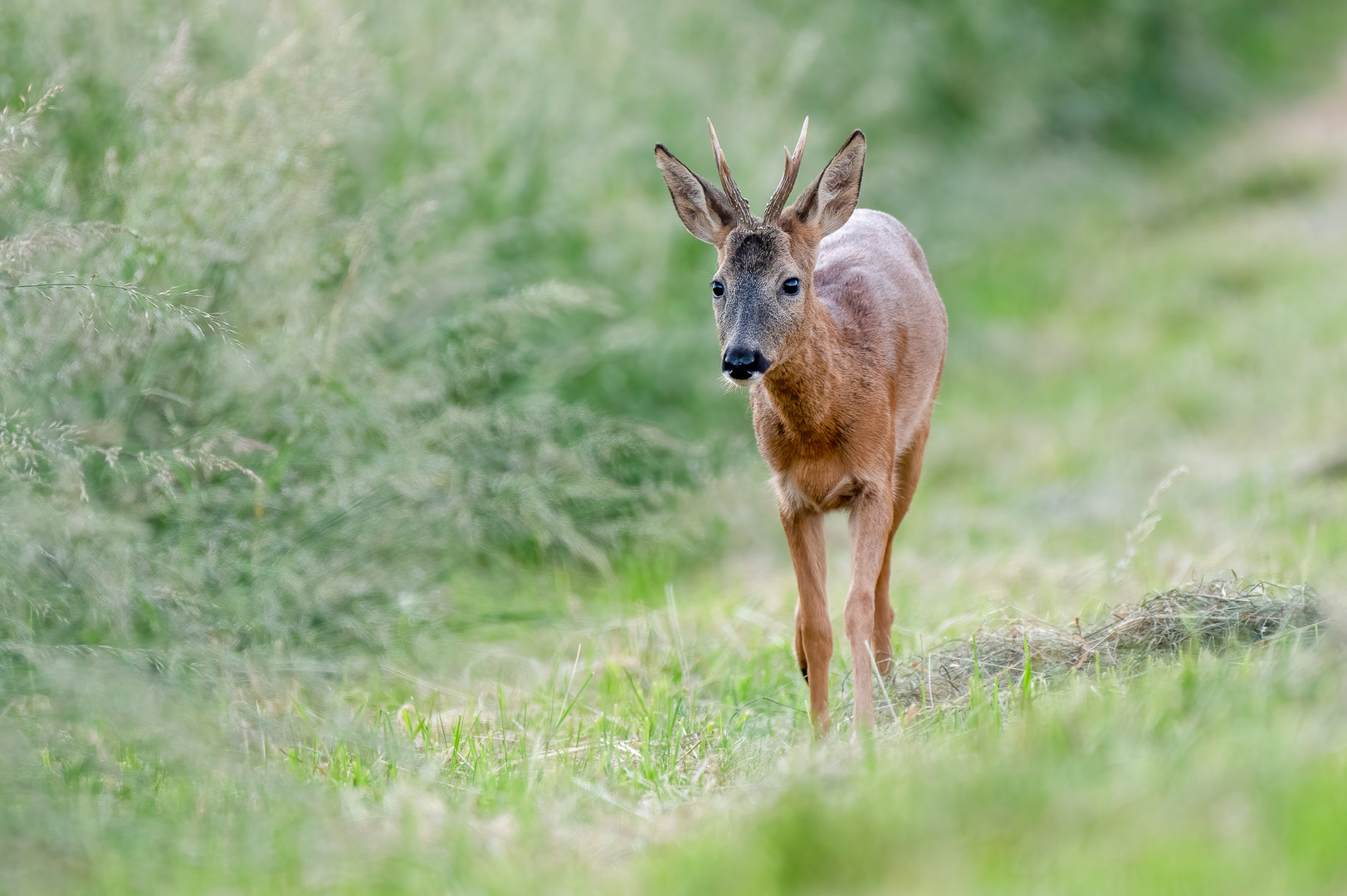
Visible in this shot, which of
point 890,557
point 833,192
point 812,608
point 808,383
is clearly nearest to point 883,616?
point 890,557

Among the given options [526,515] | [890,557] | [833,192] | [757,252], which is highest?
[833,192]

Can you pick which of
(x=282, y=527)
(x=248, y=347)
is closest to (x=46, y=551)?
(x=282, y=527)

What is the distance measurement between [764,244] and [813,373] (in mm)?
450

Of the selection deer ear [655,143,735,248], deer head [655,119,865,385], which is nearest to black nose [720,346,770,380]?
deer head [655,119,865,385]

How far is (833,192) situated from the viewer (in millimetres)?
5027

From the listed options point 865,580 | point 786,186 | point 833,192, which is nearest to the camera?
point 786,186

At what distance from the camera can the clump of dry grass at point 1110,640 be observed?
4250 millimetres

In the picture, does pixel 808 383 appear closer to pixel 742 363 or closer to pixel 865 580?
pixel 742 363

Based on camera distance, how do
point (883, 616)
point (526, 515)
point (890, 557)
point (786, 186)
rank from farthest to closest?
point (526, 515), point (890, 557), point (883, 616), point (786, 186)

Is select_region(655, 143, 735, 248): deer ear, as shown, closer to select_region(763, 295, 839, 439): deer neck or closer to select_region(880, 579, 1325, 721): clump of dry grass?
select_region(763, 295, 839, 439): deer neck

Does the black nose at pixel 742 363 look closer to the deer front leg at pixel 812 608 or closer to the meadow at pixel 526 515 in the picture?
the deer front leg at pixel 812 608

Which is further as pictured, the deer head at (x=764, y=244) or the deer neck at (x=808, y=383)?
the deer neck at (x=808, y=383)

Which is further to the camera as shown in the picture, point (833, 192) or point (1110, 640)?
point (833, 192)

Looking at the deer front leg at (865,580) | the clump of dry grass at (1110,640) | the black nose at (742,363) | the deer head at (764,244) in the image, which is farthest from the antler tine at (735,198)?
the clump of dry grass at (1110,640)
